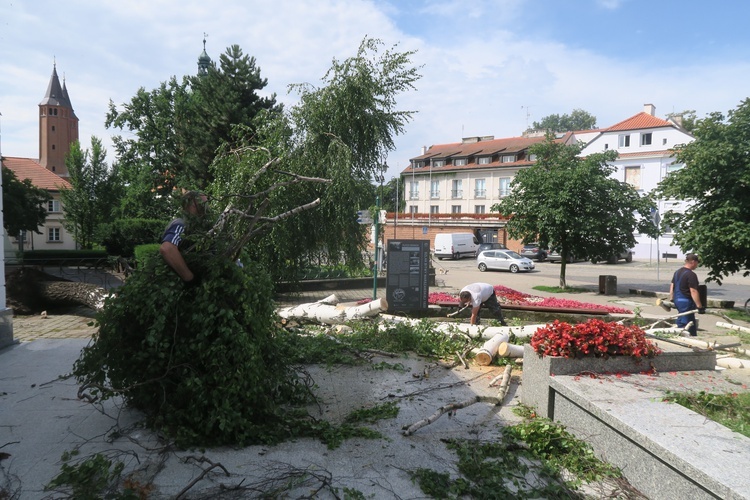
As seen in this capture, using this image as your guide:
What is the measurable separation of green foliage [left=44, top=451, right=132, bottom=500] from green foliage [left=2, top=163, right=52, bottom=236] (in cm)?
3380

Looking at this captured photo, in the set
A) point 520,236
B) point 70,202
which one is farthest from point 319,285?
→ point 70,202

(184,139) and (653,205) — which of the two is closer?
(653,205)

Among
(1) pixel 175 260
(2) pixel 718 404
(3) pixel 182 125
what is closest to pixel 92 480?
(1) pixel 175 260

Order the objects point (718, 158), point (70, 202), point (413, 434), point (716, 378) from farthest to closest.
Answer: point (70, 202)
point (718, 158)
point (716, 378)
point (413, 434)

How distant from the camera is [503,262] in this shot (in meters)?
34.8

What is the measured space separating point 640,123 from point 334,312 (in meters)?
49.8

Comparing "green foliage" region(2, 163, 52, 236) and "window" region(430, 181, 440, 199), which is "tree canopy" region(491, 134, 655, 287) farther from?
"window" region(430, 181, 440, 199)

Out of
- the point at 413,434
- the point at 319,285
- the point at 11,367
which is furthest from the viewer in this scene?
the point at 319,285

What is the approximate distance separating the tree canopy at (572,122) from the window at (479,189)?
1446 inches

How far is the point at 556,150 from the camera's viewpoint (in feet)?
73.8

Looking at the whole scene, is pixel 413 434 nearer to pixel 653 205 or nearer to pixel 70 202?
pixel 653 205

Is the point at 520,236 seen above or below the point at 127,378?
above

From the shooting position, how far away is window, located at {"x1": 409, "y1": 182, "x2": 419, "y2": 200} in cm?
7119

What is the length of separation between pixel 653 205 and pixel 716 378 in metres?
16.3
